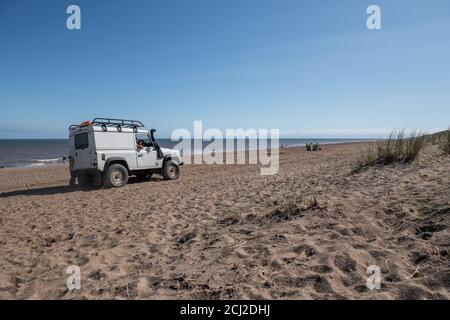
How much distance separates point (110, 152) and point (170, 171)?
3.06 meters

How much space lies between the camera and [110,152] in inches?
441

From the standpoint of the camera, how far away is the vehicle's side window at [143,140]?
12340 mm

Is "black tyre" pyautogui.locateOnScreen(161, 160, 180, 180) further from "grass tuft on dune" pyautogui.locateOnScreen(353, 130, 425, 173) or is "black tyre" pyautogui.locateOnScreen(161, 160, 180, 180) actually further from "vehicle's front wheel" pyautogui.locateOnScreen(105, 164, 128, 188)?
"grass tuft on dune" pyautogui.locateOnScreen(353, 130, 425, 173)

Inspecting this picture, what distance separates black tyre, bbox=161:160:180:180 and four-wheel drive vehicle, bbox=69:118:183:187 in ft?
1.54

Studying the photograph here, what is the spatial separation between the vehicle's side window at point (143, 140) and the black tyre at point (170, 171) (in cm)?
114

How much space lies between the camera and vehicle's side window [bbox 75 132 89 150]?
1098 centimetres

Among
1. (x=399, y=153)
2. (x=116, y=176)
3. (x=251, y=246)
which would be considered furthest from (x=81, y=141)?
(x=399, y=153)

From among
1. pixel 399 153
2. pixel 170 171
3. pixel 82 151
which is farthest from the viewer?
pixel 170 171

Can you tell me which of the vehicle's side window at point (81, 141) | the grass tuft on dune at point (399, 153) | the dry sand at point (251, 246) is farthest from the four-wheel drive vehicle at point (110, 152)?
the grass tuft on dune at point (399, 153)

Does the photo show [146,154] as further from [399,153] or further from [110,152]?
[399,153]

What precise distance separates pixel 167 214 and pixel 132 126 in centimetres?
648

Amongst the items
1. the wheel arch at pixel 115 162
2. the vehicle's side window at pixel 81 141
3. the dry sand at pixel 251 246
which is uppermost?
the vehicle's side window at pixel 81 141

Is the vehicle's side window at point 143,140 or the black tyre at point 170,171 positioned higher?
the vehicle's side window at point 143,140

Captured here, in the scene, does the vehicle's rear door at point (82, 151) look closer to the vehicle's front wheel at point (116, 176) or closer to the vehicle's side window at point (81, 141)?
the vehicle's side window at point (81, 141)
